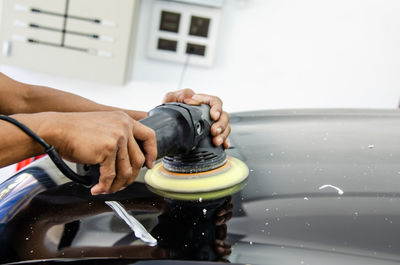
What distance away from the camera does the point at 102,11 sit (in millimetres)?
2441

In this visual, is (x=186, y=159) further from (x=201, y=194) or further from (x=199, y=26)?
(x=199, y=26)

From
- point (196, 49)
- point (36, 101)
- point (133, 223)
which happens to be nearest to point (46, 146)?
point (133, 223)

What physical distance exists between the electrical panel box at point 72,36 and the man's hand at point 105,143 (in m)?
1.84

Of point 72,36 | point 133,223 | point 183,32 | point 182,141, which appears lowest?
point 133,223

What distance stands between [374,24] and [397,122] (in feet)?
5.11

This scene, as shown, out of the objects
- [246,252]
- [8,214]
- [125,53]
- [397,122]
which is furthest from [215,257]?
[125,53]

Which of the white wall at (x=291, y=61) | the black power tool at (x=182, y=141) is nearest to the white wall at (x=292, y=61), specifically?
the white wall at (x=291, y=61)

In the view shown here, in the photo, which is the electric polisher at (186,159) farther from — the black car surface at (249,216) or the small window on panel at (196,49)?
the small window on panel at (196,49)

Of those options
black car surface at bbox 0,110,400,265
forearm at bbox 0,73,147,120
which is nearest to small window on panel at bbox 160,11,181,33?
forearm at bbox 0,73,147,120

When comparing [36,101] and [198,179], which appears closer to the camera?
[198,179]

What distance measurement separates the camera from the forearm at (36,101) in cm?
112

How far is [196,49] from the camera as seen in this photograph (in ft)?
8.21

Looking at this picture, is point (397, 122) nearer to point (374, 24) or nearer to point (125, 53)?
point (374, 24)

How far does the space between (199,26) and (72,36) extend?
2.29 feet
